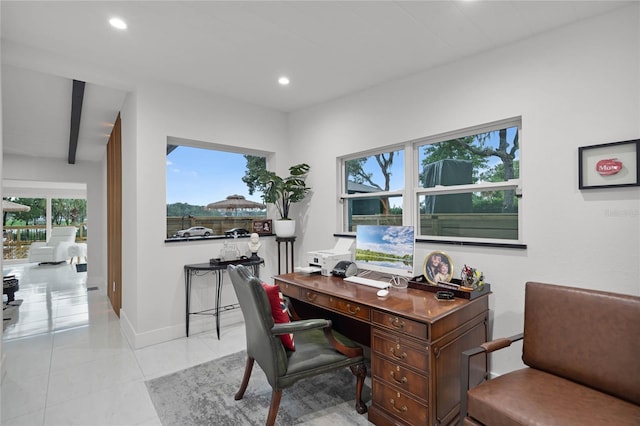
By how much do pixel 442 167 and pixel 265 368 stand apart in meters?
2.29

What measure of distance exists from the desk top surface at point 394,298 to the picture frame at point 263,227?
4.63 feet

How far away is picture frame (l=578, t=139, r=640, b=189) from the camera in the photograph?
1905 millimetres

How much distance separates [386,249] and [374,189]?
3.66ft

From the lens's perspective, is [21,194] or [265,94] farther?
[21,194]

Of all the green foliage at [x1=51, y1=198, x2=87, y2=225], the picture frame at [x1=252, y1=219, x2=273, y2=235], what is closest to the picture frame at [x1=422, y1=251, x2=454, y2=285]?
the picture frame at [x1=252, y1=219, x2=273, y2=235]

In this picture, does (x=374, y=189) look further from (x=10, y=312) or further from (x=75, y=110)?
(x=10, y=312)

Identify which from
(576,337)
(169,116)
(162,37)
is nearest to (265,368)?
(576,337)

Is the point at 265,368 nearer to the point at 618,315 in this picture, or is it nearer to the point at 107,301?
the point at 618,315

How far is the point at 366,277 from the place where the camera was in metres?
2.75

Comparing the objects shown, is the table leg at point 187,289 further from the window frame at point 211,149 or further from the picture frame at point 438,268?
the picture frame at point 438,268

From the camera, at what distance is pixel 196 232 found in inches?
148

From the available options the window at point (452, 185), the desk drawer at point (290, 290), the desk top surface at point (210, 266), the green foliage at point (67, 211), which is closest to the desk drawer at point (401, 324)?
the desk drawer at point (290, 290)

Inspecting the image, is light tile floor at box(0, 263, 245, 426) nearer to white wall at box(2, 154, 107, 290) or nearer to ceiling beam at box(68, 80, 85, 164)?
white wall at box(2, 154, 107, 290)

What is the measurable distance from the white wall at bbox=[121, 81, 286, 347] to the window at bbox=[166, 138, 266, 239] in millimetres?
203
